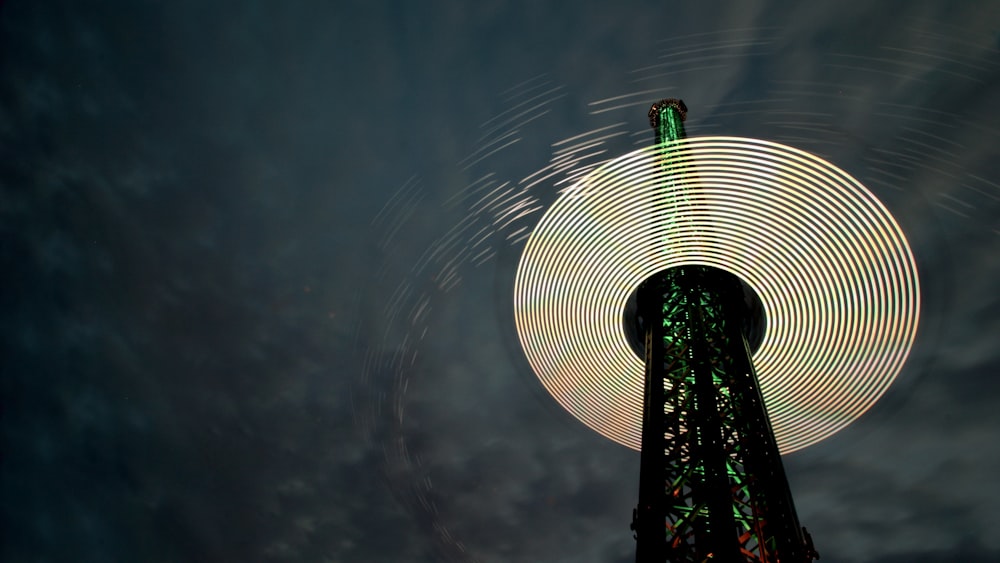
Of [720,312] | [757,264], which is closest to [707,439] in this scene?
[720,312]

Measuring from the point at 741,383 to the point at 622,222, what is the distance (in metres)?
4.19

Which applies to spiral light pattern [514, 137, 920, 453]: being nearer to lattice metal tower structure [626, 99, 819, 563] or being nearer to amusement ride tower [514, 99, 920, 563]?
amusement ride tower [514, 99, 920, 563]

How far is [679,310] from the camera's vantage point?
12.2 metres

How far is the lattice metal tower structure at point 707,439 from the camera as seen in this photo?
8.21 m

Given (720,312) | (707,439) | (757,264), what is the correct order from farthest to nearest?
(757,264) → (720,312) → (707,439)

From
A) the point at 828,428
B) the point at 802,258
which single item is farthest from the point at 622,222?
the point at 828,428

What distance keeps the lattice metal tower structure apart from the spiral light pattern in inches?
28.3

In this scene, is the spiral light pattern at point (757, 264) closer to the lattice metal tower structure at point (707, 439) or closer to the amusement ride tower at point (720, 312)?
the amusement ride tower at point (720, 312)

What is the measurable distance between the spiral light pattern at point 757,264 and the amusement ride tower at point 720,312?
0.03 metres

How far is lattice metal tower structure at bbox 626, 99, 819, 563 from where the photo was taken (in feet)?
26.9

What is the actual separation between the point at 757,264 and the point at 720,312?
5.07 ft

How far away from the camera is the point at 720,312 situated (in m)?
11.8

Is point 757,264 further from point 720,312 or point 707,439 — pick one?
point 707,439

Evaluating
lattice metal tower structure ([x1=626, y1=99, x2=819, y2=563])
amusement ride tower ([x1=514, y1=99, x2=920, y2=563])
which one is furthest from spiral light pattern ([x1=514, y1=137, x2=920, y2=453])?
lattice metal tower structure ([x1=626, y1=99, x2=819, y2=563])
